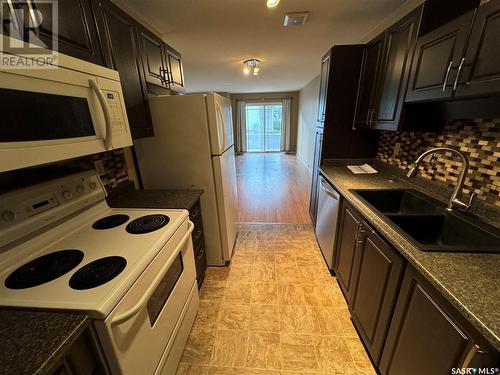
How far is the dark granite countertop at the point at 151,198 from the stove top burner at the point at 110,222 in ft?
0.66

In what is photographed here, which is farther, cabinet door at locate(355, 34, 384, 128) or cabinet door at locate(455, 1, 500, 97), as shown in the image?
cabinet door at locate(355, 34, 384, 128)

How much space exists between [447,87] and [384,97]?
635mm

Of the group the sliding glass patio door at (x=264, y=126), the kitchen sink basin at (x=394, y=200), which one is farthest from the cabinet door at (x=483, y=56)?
the sliding glass patio door at (x=264, y=126)

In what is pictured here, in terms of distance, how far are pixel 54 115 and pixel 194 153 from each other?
41.3 inches

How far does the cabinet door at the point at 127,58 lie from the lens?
3.89 ft

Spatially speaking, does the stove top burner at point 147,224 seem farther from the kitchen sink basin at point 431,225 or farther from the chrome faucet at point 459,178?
the chrome faucet at point 459,178

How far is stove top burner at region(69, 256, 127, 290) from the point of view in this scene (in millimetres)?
742

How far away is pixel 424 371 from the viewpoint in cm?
82

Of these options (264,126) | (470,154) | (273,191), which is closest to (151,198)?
(470,154)

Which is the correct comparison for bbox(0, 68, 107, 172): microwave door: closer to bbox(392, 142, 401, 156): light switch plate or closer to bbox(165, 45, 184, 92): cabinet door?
bbox(165, 45, 184, 92): cabinet door

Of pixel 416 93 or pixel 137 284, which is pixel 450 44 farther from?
pixel 137 284

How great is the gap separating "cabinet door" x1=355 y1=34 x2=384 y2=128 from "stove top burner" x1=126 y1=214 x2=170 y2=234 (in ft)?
6.50

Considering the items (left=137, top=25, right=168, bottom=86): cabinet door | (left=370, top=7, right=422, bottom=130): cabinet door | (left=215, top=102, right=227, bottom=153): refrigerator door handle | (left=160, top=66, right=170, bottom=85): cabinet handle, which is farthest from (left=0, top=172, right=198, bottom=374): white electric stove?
(left=370, top=7, right=422, bottom=130): cabinet door

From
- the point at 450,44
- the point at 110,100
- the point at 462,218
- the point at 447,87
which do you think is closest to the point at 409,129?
the point at 447,87
